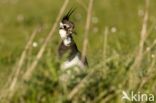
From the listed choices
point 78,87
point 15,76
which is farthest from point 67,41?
point 15,76

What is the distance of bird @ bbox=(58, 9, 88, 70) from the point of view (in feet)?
15.6

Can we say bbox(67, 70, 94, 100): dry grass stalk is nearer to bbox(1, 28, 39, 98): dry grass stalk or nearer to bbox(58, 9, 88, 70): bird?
bbox(58, 9, 88, 70): bird

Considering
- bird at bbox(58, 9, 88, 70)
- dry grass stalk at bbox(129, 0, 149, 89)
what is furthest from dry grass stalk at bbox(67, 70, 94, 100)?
dry grass stalk at bbox(129, 0, 149, 89)

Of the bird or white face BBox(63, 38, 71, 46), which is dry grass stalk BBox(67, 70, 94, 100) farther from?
white face BBox(63, 38, 71, 46)

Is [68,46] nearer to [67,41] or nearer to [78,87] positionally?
[67,41]

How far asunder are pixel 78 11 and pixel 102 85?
35.4 ft

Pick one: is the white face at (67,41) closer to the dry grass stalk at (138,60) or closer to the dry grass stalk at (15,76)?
the dry grass stalk at (15,76)

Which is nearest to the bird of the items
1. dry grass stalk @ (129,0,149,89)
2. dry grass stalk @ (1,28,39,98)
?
dry grass stalk @ (1,28,39,98)

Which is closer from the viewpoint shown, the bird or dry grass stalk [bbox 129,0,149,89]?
the bird

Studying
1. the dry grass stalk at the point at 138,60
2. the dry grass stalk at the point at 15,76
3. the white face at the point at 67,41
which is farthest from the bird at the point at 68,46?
the dry grass stalk at the point at 138,60

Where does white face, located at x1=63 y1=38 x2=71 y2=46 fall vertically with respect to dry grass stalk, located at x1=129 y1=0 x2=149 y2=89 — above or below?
above

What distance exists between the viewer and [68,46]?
490cm

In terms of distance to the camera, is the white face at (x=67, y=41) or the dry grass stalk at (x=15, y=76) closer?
the white face at (x=67, y=41)

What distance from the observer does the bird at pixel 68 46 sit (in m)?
4.77
